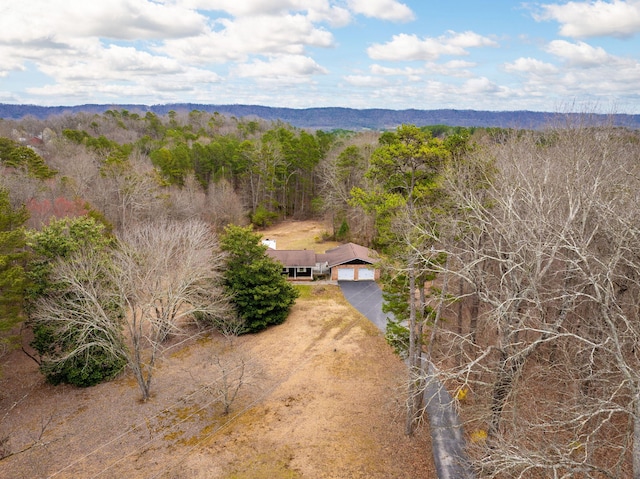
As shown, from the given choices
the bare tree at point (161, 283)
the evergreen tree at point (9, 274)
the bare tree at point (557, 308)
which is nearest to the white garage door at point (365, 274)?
the bare tree at point (161, 283)

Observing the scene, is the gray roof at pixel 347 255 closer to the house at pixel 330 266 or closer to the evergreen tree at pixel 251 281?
the house at pixel 330 266

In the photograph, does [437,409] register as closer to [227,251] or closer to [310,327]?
[310,327]

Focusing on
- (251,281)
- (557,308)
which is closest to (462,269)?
(557,308)

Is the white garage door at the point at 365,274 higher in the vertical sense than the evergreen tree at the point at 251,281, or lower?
lower

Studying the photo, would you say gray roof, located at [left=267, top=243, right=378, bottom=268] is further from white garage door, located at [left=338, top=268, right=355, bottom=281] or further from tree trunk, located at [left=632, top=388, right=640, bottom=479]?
tree trunk, located at [left=632, top=388, right=640, bottom=479]

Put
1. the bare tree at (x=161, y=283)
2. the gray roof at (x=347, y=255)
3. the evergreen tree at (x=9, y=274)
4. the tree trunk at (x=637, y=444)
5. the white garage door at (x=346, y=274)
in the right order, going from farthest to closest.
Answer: the white garage door at (x=346, y=274) < the gray roof at (x=347, y=255) < the bare tree at (x=161, y=283) < the evergreen tree at (x=9, y=274) < the tree trunk at (x=637, y=444)

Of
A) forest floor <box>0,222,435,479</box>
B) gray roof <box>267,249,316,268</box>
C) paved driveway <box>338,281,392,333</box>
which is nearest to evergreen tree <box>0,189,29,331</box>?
forest floor <box>0,222,435,479</box>

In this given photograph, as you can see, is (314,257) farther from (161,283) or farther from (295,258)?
(161,283)

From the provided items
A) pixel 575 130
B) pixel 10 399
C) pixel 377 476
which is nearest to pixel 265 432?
pixel 377 476
